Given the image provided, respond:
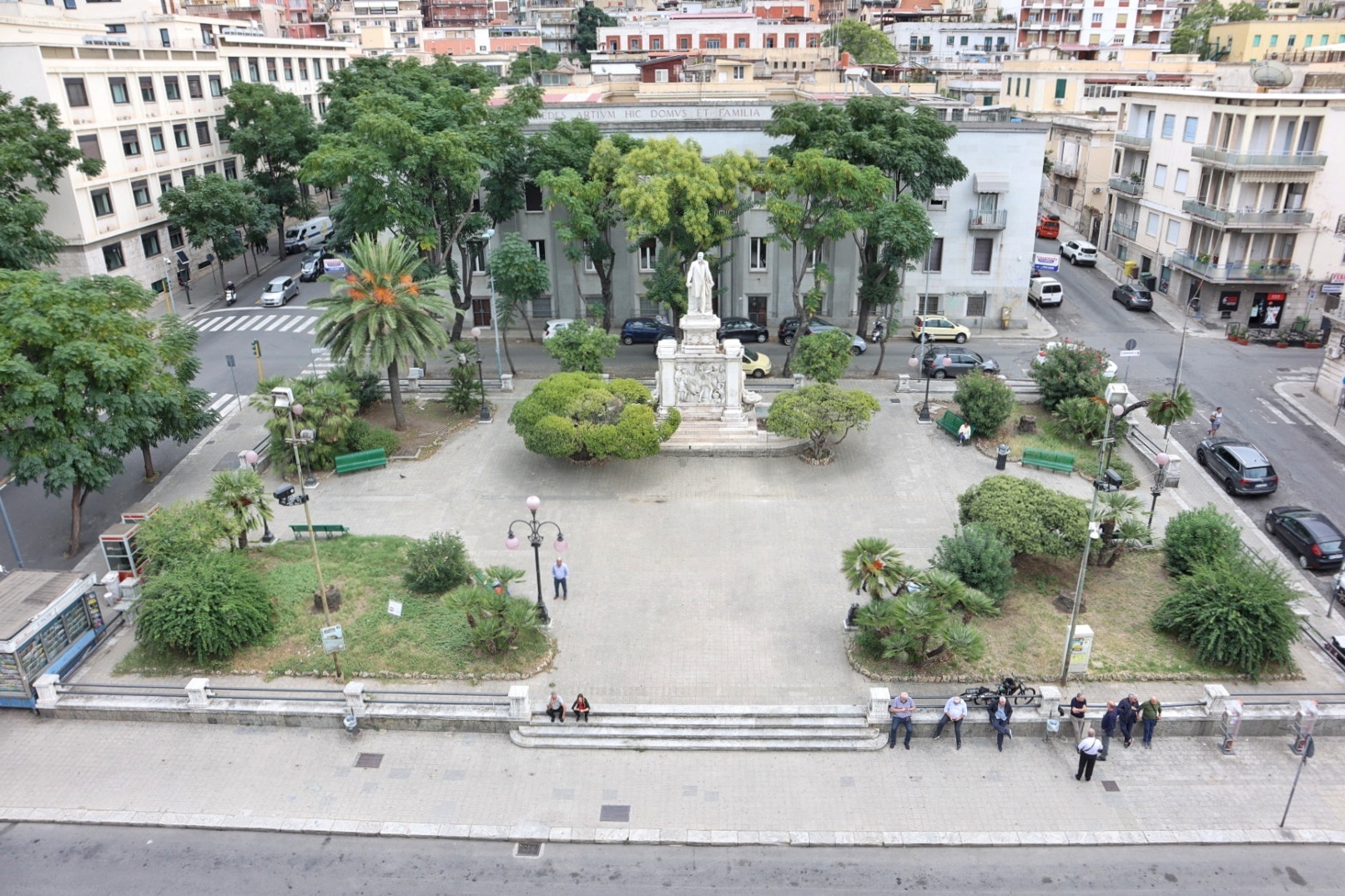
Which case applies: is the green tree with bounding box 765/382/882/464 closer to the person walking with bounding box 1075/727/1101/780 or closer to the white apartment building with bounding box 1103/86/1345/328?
the person walking with bounding box 1075/727/1101/780

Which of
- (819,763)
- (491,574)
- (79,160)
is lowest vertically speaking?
(819,763)

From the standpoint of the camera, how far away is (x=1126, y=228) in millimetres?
56750

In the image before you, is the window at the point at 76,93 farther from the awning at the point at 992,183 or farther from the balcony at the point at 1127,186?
the balcony at the point at 1127,186

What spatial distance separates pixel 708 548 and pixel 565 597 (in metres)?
4.79

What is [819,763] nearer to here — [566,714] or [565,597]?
[566,714]

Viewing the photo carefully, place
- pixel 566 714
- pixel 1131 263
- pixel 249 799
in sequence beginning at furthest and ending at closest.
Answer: pixel 1131 263 < pixel 566 714 < pixel 249 799

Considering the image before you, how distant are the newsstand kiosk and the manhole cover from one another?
13807 millimetres

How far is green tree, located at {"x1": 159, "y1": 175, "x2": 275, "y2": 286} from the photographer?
5078 centimetres

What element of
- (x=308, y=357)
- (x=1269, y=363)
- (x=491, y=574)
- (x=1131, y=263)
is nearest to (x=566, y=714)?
(x=491, y=574)

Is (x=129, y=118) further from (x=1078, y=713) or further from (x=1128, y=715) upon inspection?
(x=1128, y=715)

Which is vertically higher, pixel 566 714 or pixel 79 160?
pixel 79 160

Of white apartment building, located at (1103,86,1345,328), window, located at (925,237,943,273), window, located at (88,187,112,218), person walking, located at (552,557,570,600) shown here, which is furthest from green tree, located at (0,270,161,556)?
white apartment building, located at (1103,86,1345,328)

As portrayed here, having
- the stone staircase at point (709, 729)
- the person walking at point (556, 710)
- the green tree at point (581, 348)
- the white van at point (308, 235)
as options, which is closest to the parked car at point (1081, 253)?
the green tree at point (581, 348)

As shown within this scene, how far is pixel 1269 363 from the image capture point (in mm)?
43312
